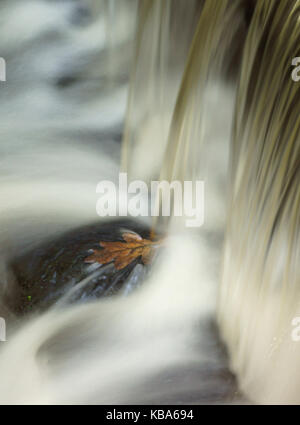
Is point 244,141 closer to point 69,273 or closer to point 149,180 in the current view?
point 149,180

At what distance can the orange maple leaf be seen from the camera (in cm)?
80

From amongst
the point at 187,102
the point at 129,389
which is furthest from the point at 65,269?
the point at 187,102

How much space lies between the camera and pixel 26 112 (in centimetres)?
73

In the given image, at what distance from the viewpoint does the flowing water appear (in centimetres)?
71

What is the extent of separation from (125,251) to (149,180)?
131 millimetres

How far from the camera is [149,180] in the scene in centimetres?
78

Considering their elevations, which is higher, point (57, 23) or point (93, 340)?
point (57, 23)

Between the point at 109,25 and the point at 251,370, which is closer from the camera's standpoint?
the point at 109,25

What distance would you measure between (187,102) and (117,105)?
11 cm

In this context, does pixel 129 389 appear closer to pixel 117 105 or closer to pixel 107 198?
pixel 107 198

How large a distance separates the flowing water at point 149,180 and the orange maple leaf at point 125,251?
14mm

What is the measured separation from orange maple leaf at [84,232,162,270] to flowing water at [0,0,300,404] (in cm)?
1

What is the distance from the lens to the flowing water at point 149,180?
713 millimetres
